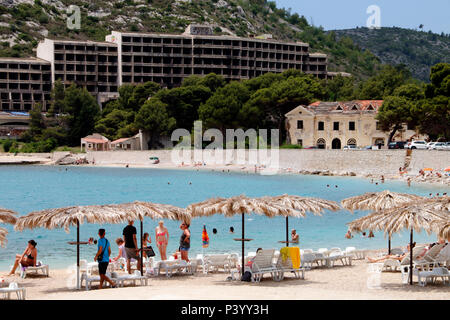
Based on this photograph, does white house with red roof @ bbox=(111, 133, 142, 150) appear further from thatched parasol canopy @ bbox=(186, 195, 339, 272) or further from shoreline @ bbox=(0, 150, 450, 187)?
thatched parasol canopy @ bbox=(186, 195, 339, 272)

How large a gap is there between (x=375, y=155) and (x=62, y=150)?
51521 millimetres

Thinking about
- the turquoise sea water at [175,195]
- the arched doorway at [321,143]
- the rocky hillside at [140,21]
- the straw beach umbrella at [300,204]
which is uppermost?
the rocky hillside at [140,21]

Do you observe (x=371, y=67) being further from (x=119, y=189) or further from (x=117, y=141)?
(x=119, y=189)

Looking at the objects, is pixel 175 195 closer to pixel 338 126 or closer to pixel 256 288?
pixel 338 126

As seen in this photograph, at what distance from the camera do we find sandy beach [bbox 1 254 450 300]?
10898 mm

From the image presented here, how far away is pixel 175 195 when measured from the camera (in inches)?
1881

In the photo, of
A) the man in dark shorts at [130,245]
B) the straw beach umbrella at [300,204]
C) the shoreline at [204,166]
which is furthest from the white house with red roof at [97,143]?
the straw beach umbrella at [300,204]

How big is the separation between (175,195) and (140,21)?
117672 mm

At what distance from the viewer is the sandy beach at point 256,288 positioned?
10.9 meters

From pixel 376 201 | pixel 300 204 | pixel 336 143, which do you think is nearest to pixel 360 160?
pixel 336 143

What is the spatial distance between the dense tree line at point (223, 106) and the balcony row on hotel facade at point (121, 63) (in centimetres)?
849

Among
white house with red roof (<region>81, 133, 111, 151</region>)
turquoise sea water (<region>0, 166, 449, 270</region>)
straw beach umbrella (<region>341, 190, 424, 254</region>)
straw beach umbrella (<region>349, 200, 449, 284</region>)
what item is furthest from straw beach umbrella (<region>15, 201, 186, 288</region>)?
white house with red roof (<region>81, 133, 111, 151</region>)

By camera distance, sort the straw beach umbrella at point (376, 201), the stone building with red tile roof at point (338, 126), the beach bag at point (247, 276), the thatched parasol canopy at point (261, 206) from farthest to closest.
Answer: the stone building with red tile roof at point (338, 126) → the straw beach umbrella at point (376, 201) → the beach bag at point (247, 276) → the thatched parasol canopy at point (261, 206)

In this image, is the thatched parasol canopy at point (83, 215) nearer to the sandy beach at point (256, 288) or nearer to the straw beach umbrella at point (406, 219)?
the sandy beach at point (256, 288)
